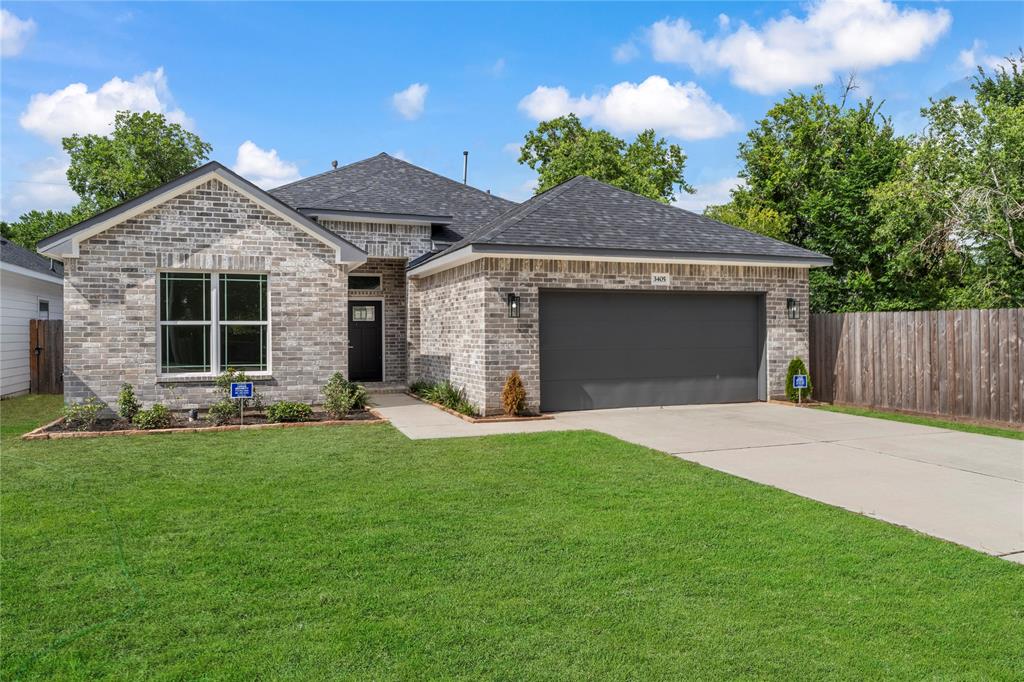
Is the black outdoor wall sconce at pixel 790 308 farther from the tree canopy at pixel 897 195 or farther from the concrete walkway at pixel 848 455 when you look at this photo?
the tree canopy at pixel 897 195

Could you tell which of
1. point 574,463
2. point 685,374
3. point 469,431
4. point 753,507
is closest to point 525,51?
point 685,374

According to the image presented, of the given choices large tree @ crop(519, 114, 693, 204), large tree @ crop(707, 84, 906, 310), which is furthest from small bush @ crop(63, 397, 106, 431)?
large tree @ crop(519, 114, 693, 204)

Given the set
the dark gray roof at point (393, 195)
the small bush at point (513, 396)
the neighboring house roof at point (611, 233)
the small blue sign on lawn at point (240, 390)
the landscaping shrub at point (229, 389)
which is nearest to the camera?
the small blue sign on lawn at point (240, 390)

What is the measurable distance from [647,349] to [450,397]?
157 inches

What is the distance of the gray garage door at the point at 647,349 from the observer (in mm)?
12609

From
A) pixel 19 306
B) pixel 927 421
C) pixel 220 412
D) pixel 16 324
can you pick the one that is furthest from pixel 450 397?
pixel 19 306

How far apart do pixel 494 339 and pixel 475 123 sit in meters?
14.6

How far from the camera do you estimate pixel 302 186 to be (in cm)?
1761

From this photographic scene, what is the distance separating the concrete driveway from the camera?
5.59 metres

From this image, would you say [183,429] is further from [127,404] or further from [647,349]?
[647,349]

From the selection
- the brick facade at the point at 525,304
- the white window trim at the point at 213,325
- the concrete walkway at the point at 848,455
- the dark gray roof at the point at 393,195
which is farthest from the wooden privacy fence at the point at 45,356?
the brick facade at the point at 525,304

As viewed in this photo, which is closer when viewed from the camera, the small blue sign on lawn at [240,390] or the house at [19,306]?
the small blue sign on lawn at [240,390]

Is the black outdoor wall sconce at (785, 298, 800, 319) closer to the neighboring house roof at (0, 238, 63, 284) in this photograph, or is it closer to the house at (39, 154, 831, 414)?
the house at (39, 154, 831, 414)

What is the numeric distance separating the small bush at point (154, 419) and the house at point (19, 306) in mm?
7183
